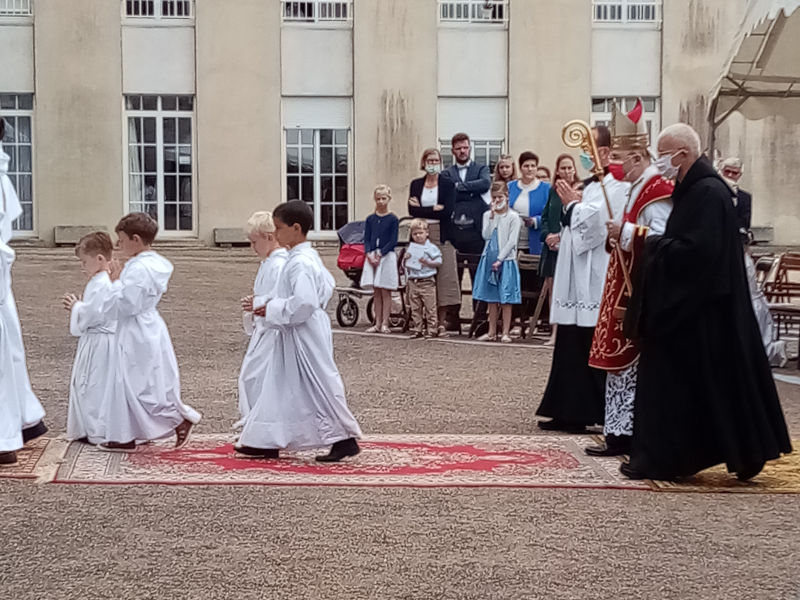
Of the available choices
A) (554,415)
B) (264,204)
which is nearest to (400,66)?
(264,204)

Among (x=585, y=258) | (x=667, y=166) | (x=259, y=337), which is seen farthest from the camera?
(x=585, y=258)

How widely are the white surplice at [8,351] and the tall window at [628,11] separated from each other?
20983mm

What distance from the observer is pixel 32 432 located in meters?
8.73

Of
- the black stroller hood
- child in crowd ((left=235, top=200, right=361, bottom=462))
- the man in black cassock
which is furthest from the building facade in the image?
the man in black cassock

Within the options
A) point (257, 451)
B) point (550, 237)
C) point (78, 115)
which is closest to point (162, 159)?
point (78, 115)

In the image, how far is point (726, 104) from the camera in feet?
52.4

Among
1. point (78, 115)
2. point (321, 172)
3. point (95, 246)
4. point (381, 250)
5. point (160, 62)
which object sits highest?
point (160, 62)

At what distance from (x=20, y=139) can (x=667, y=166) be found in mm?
21262

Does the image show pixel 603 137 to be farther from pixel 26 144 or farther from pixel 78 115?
pixel 26 144

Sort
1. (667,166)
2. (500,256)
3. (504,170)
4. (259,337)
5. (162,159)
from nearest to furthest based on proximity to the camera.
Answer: (667,166)
(259,337)
(500,256)
(504,170)
(162,159)

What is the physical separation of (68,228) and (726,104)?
1498 cm

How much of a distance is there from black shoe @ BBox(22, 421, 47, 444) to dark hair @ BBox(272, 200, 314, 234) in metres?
1.92

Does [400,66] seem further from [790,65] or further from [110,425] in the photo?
[110,425]

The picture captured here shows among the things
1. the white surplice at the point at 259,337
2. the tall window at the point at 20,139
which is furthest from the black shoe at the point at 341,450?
the tall window at the point at 20,139
